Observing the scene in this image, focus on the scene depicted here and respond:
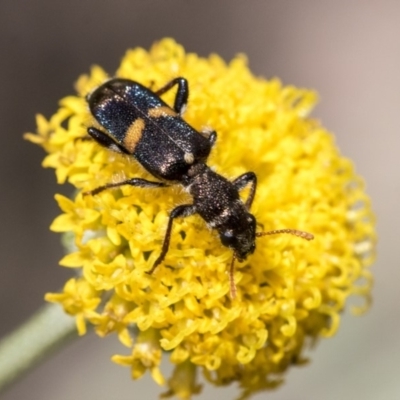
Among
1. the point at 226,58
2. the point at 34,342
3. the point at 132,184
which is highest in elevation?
the point at 226,58

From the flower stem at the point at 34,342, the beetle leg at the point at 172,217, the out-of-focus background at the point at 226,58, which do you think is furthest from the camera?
the out-of-focus background at the point at 226,58

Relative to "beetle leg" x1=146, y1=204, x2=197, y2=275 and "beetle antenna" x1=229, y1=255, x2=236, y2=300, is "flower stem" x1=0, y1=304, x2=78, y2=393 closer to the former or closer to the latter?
"beetle leg" x1=146, y1=204, x2=197, y2=275

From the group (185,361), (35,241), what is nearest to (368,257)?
(185,361)

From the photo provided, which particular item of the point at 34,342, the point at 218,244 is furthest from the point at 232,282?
the point at 34,342

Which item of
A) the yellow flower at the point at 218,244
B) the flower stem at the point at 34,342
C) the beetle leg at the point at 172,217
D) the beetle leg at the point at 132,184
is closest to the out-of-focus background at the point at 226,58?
the yellow flower at the point at 218,244

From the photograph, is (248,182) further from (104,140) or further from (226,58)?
(226,58)

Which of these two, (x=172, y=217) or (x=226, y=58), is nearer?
(x=172, y=217)

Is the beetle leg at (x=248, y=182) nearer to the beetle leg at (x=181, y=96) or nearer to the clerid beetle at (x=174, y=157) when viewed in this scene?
the clerid beetle at (x=174, y=157)
